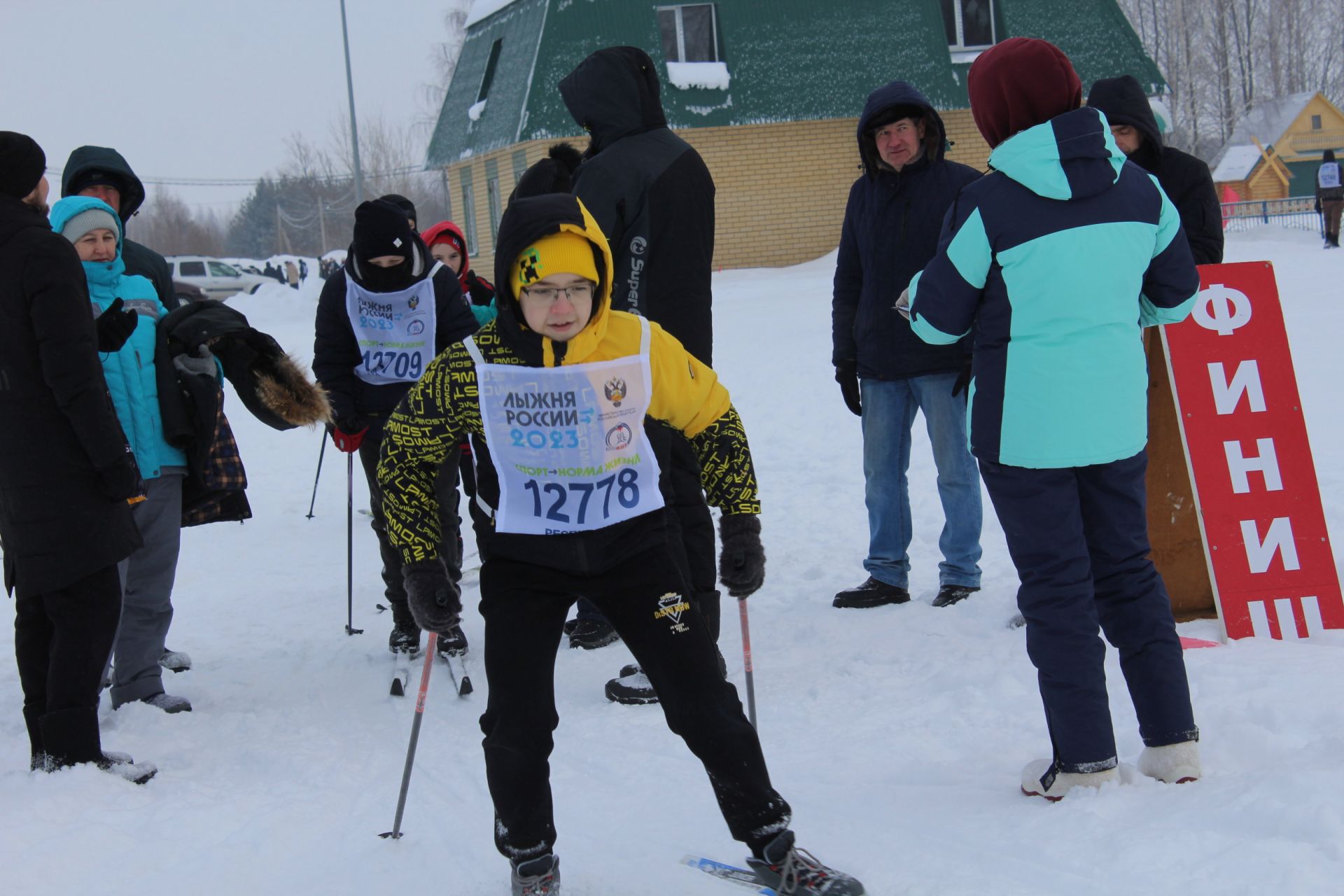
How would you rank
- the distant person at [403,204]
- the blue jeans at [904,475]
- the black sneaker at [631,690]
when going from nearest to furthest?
the black sneaker at [631,690]
the blue jeans at [904,475]
the distant person at [403,204]

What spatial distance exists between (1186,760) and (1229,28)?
5854 cm

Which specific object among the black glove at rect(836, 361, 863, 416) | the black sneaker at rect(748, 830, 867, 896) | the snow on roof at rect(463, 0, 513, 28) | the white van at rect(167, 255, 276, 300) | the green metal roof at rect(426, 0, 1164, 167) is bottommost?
the black sneaker at rect(748, 830, 867, 896)

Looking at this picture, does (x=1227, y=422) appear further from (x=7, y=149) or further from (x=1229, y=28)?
(x=1229, y=28)

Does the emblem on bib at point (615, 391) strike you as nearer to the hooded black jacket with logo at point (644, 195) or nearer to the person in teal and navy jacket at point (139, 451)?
the hooded black jacket with logo at point (644, 195)

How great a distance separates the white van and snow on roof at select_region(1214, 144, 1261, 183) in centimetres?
3114

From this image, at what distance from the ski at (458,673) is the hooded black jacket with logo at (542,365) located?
1.79m

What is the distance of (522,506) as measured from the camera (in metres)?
3.03

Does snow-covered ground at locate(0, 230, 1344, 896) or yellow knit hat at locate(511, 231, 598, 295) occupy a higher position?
yellow knit hat at locate(511, 231, 598, 295)

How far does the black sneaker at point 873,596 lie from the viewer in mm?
5539

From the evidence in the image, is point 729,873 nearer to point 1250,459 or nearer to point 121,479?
point 121,479

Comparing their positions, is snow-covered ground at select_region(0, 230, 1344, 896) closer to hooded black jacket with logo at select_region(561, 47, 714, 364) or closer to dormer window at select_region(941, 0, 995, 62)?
hooded black jacket with logo at select_region(561, 47, 714, 364)

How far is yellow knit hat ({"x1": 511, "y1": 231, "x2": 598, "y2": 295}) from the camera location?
2.98 m

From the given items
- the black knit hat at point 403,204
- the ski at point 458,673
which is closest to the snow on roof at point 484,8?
the black knit hat at point 403,204

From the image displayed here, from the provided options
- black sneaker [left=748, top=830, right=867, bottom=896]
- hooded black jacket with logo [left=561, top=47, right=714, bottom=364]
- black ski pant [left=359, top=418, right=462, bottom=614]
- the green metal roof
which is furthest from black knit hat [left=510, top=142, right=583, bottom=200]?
the green metal roof
